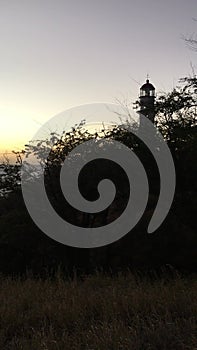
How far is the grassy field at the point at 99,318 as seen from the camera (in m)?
3.64

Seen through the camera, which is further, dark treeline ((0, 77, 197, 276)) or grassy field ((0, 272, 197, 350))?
dark treeline ((0, 77, 197, 276))

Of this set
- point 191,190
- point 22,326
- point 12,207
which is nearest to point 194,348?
point 22,326

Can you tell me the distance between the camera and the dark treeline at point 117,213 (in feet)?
44.9

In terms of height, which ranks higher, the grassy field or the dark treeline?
the dark treeline

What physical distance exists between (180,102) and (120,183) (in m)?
3.24

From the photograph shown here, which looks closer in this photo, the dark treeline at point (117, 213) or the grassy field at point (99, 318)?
the grassy field at point (99, 318)

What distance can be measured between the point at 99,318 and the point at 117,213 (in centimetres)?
1043

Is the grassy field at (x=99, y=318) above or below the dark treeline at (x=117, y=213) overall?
below

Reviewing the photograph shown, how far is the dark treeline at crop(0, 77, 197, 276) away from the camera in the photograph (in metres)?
13.7

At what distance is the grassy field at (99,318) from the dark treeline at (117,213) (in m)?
7.35

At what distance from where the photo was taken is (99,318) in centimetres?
461

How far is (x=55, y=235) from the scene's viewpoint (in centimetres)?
1535

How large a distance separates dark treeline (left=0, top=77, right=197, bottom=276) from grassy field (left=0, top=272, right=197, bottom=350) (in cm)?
735

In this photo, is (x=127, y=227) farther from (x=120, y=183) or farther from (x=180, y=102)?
(x=180, y=102)
